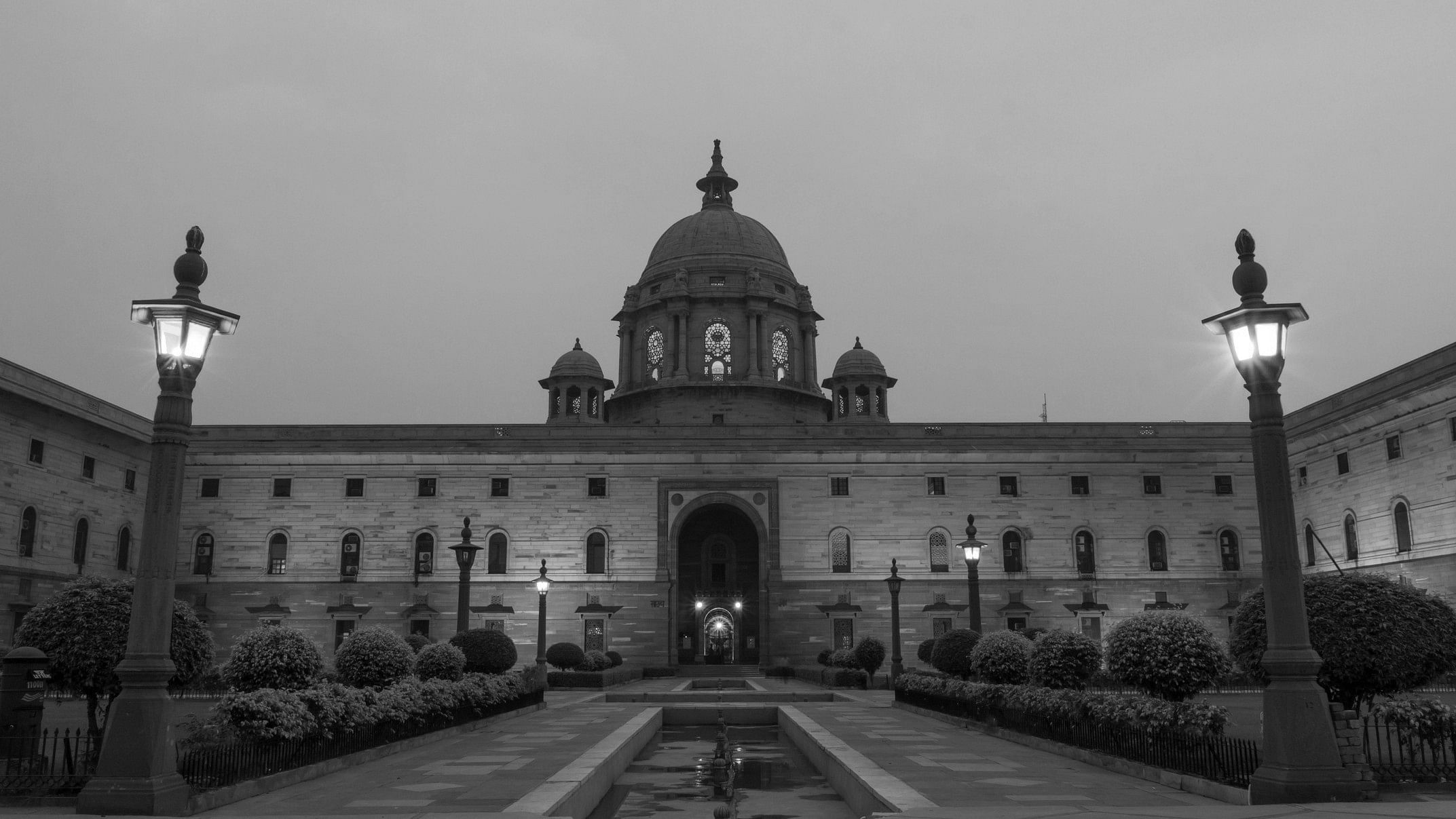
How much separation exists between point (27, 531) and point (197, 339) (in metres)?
35.6

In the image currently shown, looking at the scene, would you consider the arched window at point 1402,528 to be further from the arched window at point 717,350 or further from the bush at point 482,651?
the arched window at point 717,350

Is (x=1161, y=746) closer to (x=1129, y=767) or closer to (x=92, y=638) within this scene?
(x=1129, y=767)

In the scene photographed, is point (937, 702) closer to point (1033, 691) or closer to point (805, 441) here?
point (1033, 691)

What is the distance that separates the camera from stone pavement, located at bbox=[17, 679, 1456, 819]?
34.3ft

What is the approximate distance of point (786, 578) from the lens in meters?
51.0

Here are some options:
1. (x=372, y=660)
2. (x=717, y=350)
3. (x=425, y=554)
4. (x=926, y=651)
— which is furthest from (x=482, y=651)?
(x=717, y=350)

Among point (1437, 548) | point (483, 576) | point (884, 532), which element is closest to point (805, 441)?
point (884, 532)

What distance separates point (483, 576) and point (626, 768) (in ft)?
109

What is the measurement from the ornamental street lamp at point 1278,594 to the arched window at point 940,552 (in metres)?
39.6

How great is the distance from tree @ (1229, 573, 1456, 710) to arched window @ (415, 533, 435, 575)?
41.7 m

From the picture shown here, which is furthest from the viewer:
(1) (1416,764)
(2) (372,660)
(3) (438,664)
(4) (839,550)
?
(4) (839,550)

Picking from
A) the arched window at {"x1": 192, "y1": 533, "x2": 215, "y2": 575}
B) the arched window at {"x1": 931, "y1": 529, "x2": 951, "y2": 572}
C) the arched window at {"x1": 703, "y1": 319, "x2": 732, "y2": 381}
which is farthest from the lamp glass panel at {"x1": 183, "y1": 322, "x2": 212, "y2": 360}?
the arched window at {"x1": 703, "y1": 319, "x2": 732, "y2": 381}

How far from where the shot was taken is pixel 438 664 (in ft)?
82.1

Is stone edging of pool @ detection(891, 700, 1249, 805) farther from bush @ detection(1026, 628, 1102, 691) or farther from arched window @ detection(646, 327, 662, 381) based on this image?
arched window @ detection(646, 327, 662, 381)
